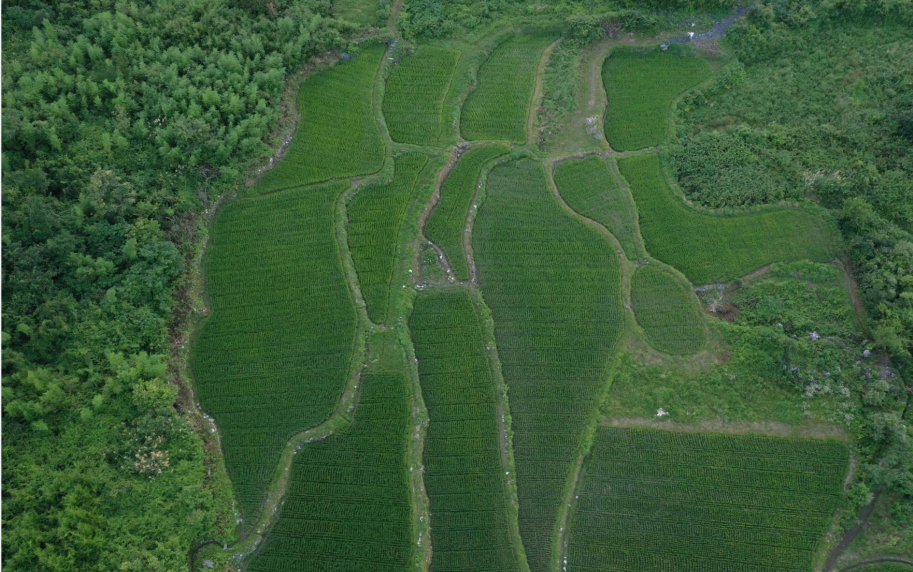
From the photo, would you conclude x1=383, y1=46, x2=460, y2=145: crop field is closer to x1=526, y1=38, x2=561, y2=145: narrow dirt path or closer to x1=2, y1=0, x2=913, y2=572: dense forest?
x1=2, y1=0, x2=913, y2=572: dense forest

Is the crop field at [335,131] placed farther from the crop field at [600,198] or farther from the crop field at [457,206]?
the crop field at [600,198]

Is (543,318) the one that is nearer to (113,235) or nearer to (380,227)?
(380,227)

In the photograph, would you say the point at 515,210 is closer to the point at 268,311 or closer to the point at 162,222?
the point at 268,311

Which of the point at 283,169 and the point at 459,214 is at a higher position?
the point at 283,169

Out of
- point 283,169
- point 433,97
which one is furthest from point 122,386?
point 433,97

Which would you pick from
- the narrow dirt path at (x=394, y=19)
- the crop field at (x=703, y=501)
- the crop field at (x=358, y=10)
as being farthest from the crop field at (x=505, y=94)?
the crop field at (x=703, y=501)

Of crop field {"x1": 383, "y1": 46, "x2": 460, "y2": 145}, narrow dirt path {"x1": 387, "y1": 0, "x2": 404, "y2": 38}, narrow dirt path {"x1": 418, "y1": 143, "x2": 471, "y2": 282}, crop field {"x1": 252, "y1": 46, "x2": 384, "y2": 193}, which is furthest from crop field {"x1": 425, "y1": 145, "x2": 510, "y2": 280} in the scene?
narrow dirt path {"x1": 387, "y1": 0, "x2": 404, "y2": 38}

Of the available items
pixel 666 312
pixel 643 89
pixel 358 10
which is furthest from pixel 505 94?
pixel 666 312
